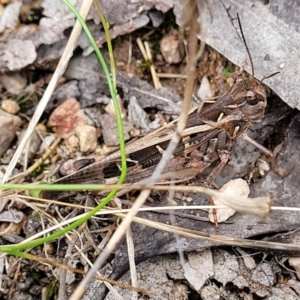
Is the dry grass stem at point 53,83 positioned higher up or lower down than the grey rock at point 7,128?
higher up

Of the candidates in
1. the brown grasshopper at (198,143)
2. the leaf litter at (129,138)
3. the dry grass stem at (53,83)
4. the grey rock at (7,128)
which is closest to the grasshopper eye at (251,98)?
the brown grasshopper at (198,143)

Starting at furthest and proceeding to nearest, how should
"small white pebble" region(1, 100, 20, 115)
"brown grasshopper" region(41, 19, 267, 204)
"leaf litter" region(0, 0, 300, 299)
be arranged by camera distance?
"small white pebble" region(1, 100, 20, 115), "brown grasshopper" region(41, 19, 267, 204), "leaf litter" region(0, 0, 300, 299)

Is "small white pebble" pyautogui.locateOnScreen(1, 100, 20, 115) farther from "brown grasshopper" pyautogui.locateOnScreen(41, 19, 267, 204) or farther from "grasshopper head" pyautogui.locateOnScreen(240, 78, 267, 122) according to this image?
"grasshopper head" pyautogui.locateOnScreen(240, 78, 267, 122)

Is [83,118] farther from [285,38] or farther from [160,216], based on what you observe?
[285,38]

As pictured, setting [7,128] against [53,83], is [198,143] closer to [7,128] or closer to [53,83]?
[53,83]

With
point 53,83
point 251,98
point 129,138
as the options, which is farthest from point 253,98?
point 53,83

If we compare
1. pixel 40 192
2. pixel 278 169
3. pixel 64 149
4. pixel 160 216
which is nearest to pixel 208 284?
pixel 160 216

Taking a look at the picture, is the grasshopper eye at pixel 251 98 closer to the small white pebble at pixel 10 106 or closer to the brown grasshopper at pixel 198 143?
the brown grasshopper at pixel 198 143

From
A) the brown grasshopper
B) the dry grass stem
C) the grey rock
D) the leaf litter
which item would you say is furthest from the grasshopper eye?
the grey rock
